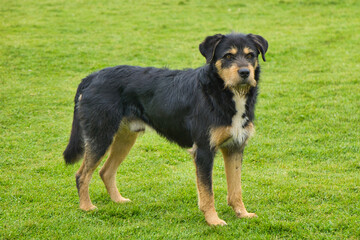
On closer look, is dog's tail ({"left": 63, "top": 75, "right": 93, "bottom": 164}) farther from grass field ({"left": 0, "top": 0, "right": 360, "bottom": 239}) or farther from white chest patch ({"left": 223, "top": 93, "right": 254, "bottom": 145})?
white chest patch ({"left": 223, "top": 93, "right": 254, "bottom": 145})

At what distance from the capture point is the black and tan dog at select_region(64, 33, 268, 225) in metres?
5.19

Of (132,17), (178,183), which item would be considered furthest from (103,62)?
(178,183)

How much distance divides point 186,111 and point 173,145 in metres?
3.11

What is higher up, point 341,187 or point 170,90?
point 170,90

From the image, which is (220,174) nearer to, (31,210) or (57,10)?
(31,210)

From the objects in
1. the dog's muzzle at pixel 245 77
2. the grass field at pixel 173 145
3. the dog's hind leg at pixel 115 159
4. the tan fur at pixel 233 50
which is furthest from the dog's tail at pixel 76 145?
the dog's muzzle at pixel 245 77

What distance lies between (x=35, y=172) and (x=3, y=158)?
937 mm

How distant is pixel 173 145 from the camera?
8.54m

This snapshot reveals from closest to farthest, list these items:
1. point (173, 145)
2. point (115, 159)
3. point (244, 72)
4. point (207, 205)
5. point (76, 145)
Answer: point (244, 72) → point (207, 205) → point (76, 145) → point (115, 159) → point (173, 145)

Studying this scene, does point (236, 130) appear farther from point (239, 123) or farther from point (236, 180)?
point (236, 180)

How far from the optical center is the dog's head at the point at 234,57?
16.5 feet

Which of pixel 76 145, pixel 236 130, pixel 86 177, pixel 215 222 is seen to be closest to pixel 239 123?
pixel 236 130

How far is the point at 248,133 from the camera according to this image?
17.5 feet

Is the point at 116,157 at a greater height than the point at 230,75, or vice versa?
the point at 230,75
